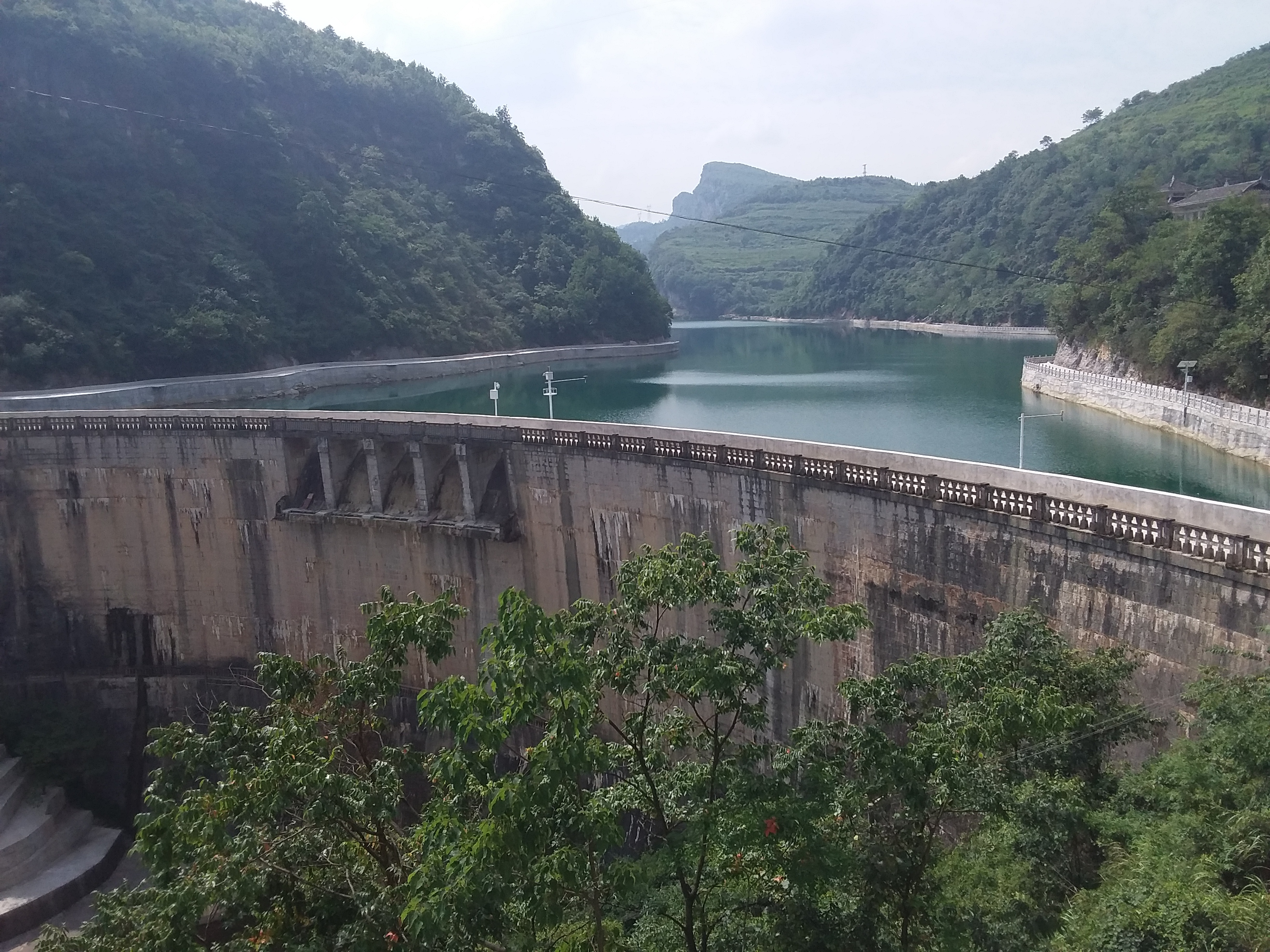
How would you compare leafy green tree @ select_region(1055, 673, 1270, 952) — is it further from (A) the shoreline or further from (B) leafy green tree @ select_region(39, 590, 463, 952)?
(A) the shoreline

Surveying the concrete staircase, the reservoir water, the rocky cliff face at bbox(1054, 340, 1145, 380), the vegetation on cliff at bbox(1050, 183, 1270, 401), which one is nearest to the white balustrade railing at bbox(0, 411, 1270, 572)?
the concrete staircase

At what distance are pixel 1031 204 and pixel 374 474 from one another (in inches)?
→ 3915

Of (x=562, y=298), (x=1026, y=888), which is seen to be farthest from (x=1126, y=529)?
(x=562, y=298)

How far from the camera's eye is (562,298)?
75.2 meters

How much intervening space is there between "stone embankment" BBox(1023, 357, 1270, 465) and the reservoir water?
400mm

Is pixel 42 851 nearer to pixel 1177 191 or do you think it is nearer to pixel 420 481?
pixel 420 481

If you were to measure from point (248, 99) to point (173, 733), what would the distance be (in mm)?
69393

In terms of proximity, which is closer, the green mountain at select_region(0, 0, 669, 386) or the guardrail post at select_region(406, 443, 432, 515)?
the guardrail post at select_region(406, 443, 432, 515)

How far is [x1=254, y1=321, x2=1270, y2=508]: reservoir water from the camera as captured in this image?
29484mm

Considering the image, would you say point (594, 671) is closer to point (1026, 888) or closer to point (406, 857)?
point (406, 857)

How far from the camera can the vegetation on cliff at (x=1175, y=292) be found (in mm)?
28953

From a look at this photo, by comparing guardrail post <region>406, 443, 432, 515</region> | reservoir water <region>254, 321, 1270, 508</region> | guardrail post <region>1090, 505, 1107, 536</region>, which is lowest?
reservoir water <region>254, 321, 1270, 508</region>

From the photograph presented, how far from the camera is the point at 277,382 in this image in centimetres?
4672

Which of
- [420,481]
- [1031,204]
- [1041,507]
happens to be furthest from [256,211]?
[1031,204]
